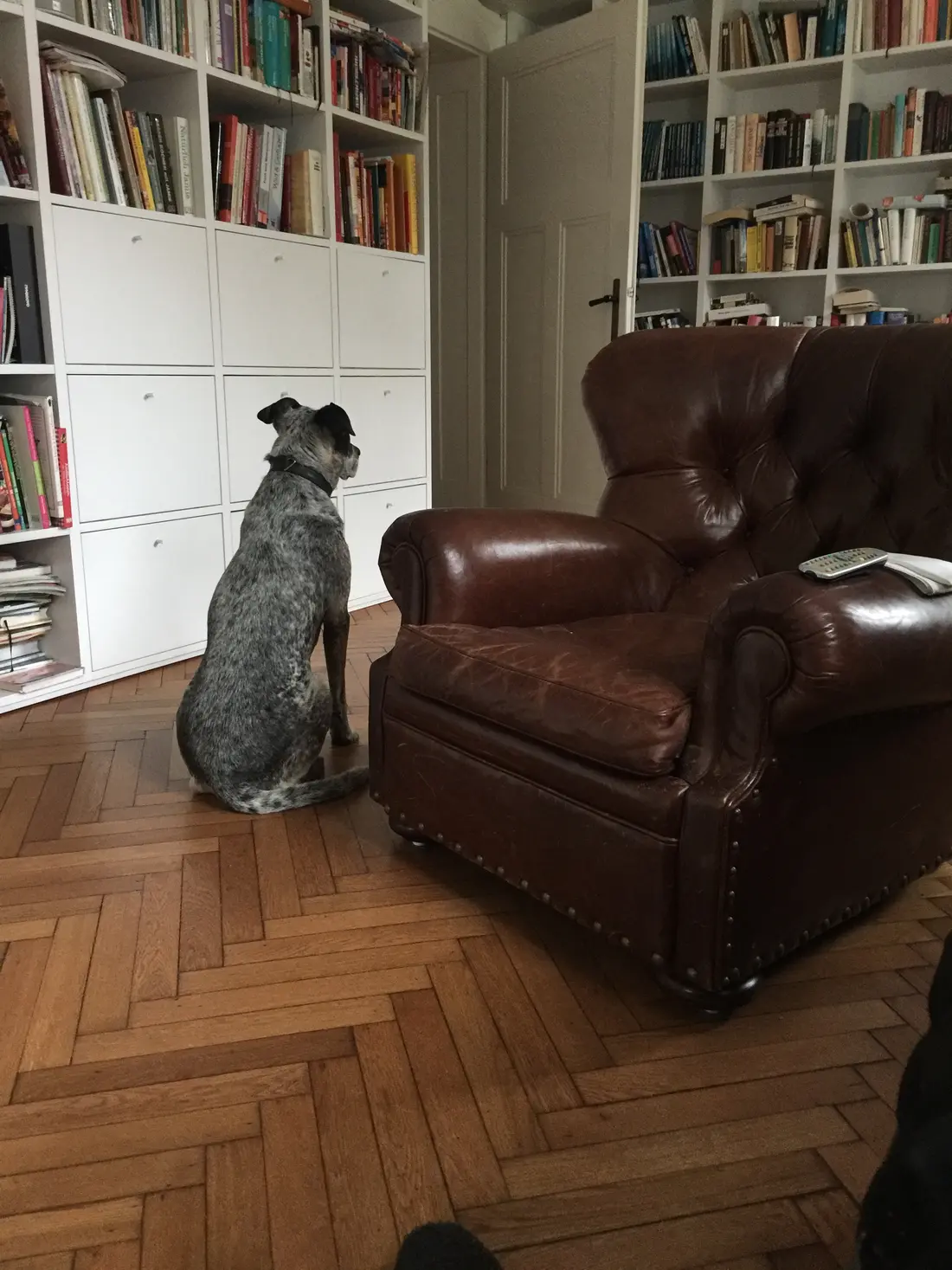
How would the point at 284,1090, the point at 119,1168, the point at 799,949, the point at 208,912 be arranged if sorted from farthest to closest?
the point at 208,912, the point at 799,949, the point at 284,1090, the point at 119,1168

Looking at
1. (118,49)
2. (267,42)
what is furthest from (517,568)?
(267,42)

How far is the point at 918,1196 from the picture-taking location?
537 millimetres

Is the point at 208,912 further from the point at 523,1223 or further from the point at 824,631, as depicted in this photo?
the point at 824,631

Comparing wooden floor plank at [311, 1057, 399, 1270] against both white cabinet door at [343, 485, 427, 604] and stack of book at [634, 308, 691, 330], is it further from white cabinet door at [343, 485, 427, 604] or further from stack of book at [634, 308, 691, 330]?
stack of book at [634, 308, 691, 330]

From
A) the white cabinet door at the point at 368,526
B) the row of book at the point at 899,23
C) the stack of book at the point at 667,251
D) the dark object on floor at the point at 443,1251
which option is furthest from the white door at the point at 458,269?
the dark object on floor at the point at 443,1251

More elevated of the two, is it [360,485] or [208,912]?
[360,485]

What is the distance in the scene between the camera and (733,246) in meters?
4.59

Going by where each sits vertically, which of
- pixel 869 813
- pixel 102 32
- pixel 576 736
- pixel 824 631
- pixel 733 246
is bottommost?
pixel 869 813

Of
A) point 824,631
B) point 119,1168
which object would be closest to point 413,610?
point 824,631

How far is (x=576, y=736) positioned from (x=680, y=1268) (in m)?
0.67

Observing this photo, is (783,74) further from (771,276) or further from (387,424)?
(387,424)

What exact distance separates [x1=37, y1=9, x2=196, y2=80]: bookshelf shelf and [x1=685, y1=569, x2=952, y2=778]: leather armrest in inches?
97.2

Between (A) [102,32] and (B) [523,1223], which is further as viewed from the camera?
(A) [102,32]

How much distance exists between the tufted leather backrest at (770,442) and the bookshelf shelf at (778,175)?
266 centimetres
